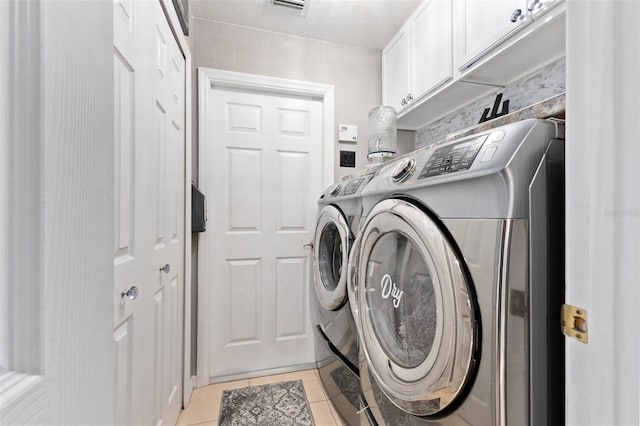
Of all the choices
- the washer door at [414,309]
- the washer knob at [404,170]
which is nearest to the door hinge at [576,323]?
the washer door at [414,309]

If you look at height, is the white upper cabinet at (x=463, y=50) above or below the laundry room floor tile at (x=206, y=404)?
above

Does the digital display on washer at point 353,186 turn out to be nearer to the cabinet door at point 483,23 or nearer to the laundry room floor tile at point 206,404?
the cabinet door at point 483,23

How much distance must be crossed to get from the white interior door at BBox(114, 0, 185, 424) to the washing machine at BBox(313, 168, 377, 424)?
0.80m

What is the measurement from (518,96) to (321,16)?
1.30m

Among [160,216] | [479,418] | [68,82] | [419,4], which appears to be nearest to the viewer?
[68,82]

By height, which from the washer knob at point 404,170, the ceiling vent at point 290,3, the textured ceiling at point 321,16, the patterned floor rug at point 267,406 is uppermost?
the textured ceiling at point 321,16

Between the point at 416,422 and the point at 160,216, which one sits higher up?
the point at 160,216

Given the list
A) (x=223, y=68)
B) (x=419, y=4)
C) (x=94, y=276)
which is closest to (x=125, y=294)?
(x=94, y=276)

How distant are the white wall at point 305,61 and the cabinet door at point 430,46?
461mm

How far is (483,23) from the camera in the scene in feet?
4.04

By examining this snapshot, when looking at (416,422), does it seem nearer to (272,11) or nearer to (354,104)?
(354,104)

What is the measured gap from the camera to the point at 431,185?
2.27 feet

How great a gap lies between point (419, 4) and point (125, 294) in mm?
2156

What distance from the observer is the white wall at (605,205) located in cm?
35
